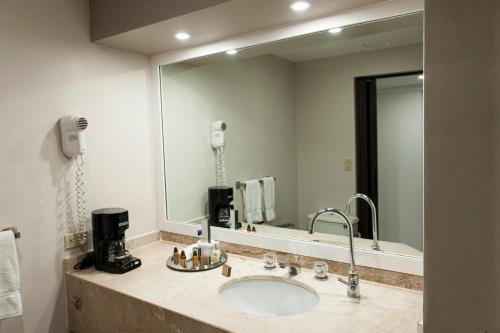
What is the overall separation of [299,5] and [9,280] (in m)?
1.68

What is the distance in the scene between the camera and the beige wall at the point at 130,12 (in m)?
1.58

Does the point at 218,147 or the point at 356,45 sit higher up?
the point at 356,45

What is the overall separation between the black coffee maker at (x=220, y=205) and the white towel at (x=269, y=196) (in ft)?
0.71

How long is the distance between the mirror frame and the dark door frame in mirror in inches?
8.8

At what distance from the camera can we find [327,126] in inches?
74.6

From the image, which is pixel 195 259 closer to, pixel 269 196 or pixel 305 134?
pixel 269 196

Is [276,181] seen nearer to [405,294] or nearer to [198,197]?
[198,197]

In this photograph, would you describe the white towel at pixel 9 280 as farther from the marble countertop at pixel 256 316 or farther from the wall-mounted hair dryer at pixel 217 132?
the wall-mounted hair dryer at pixel 217 132

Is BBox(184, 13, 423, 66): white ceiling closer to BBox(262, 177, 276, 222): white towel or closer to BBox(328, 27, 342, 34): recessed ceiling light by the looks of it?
BBox(328, 27, 342, 34): recessed ceiling light

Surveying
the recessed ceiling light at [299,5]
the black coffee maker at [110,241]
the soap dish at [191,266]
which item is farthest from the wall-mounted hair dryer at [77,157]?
the recessed ceiling light at [299,5]

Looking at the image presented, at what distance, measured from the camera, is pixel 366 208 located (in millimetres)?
1756

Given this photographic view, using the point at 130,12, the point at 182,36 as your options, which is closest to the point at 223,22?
the point at 182,36
